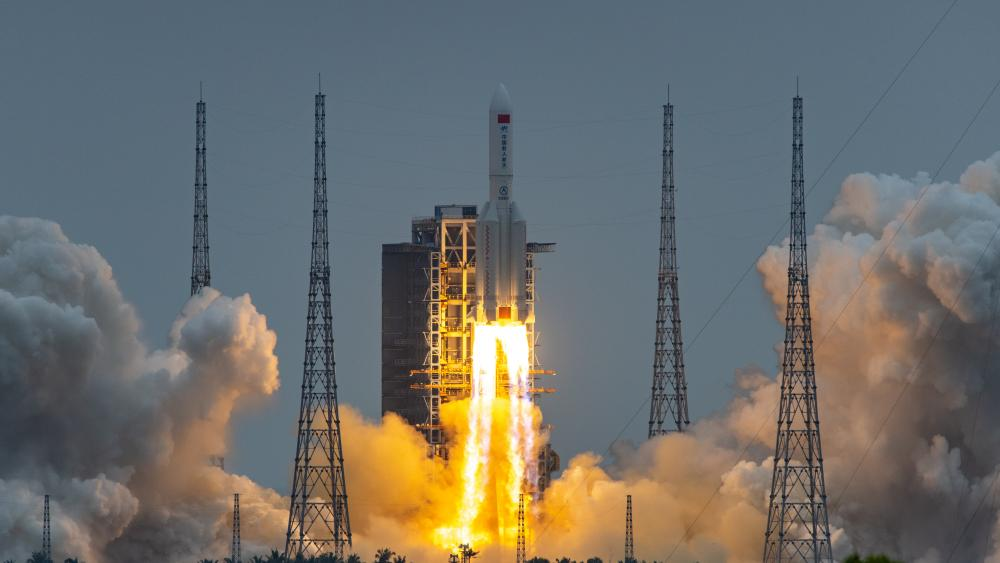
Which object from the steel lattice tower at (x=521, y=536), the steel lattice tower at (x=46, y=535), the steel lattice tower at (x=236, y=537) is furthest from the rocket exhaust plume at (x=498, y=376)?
the steel lattice tower at (x=46, y=535)

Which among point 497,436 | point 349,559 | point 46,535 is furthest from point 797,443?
point 46,535

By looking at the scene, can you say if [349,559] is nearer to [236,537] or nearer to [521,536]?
[236,537]

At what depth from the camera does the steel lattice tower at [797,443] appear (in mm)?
100750

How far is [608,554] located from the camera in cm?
10962

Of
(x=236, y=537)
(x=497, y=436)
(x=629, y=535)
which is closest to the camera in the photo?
(x=236, y=537)

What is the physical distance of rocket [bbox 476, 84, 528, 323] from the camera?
362 feet

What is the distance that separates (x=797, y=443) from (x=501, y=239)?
37.7ft

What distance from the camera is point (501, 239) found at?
362 feet

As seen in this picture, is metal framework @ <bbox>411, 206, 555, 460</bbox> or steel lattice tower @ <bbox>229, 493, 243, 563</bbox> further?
metal framework @ <bbox>411, 206, 555, 460</bbox>

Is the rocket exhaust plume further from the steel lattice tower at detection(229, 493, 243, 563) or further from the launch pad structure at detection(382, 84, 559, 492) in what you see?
the steel lattice tower at detection(229, 493, 243, 563)

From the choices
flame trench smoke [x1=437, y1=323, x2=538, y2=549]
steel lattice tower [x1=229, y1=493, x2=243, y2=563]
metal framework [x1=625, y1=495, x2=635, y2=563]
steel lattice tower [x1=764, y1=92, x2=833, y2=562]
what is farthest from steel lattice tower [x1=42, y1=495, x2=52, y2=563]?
steel lattice tower [x1=764, y1=92, x2=833, y2=562]

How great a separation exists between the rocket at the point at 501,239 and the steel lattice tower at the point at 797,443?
8875 mm

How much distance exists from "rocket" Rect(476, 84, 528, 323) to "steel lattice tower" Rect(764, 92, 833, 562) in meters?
8.87

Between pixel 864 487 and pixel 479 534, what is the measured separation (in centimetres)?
1201
